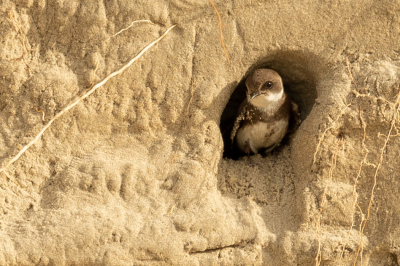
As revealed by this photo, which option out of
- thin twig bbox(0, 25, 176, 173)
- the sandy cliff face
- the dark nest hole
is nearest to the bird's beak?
the dark nest hole

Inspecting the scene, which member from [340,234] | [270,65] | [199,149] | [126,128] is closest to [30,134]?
[126,128]

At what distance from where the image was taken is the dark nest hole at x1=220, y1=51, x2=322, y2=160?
3.71 m

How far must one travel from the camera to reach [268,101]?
4086 millimetres

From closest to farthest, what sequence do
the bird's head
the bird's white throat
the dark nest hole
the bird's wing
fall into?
the dark nest hole < the bird's head < the bird's white throat < the bird's wing

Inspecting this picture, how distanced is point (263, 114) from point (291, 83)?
14.0 inches

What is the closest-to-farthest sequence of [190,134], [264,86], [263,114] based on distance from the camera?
[190,134] → [264,86] → [263,114]

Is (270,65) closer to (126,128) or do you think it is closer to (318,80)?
(318,80)

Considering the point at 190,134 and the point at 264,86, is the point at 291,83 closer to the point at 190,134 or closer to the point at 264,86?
the point at 264,86

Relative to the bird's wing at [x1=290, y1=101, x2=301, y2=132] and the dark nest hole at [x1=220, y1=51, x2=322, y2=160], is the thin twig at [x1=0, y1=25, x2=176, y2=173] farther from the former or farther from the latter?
the bird's wing at [x1=290, y1=101, x2=301, y2=132]

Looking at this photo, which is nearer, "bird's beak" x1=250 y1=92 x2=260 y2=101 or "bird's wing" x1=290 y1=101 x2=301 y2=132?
"bird's beak" x1=250 y1=92 x2=260 y2=101

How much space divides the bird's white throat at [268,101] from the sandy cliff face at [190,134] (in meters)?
0.44

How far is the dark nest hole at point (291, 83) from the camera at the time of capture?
12.2 feet

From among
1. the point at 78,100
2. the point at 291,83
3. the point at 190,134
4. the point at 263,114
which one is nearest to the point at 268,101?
the point at 263,114

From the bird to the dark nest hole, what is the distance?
0.09 metres
